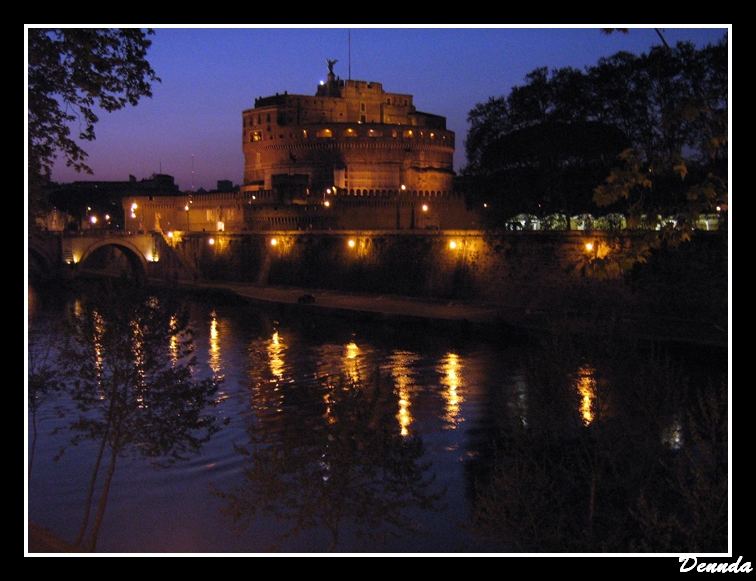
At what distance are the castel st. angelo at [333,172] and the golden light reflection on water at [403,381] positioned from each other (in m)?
19.0

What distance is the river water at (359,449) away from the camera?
341 inches

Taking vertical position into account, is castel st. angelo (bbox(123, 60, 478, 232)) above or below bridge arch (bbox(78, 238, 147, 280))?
above

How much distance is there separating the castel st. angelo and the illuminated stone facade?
2.3 inches

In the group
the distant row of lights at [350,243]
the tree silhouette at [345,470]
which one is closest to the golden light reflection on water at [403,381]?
the tree silhouette at [345,470]

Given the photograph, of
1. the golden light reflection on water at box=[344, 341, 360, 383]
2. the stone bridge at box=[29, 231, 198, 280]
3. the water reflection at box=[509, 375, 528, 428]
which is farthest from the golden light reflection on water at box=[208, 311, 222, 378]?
the stone bridge at box=[29, 231, 198, 280]

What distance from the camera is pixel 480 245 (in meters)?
29.0

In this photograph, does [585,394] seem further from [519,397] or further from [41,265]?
[41,265]

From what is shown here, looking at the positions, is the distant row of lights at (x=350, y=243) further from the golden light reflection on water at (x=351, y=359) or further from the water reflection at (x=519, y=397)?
the water reflection at (x=519, y=397)

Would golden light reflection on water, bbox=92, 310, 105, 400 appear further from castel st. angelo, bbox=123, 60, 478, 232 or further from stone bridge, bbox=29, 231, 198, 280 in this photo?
stone bridge, bbox=29, 231, 198, 280

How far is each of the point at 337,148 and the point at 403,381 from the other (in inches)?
1366

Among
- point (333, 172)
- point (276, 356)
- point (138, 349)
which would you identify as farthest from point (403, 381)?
point (333, 172)

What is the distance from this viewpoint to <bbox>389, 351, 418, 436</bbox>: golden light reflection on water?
1532 cm
